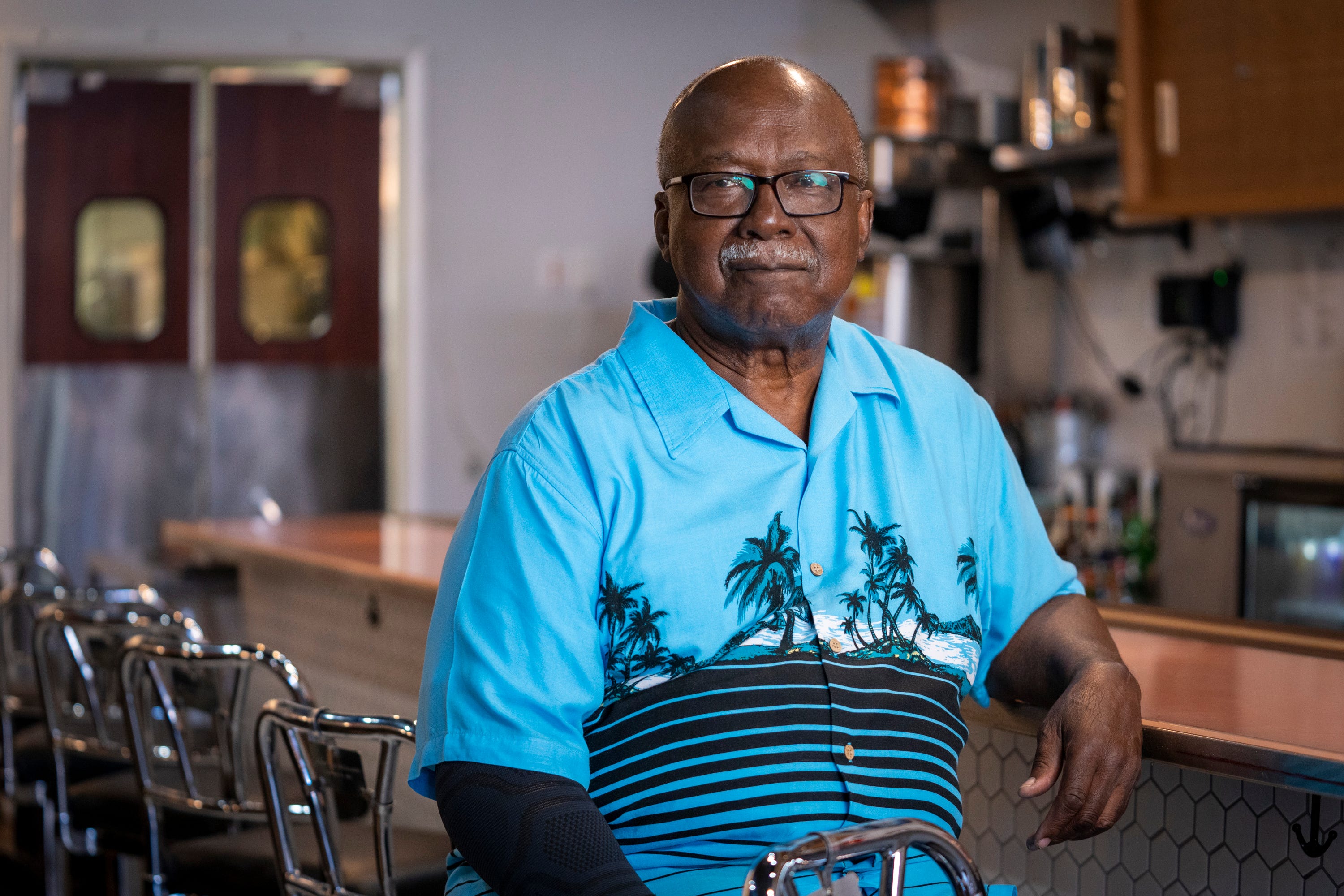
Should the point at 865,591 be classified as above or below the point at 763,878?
above

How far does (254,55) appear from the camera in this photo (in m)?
5.04

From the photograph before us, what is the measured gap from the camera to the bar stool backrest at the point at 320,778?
140cm

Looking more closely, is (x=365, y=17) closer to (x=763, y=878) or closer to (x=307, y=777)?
(x=307, y=777)

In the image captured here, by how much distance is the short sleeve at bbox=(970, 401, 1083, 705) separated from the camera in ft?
4.63

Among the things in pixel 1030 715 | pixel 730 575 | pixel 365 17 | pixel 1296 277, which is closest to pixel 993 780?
pixel 1030 715

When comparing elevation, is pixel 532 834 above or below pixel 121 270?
below

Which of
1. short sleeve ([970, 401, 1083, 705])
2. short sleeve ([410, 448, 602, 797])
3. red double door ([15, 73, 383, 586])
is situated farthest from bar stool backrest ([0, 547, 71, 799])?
red double door ([15, 73, 383, 586])

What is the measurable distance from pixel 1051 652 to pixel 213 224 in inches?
174

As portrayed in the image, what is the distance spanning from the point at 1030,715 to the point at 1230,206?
2.81 m

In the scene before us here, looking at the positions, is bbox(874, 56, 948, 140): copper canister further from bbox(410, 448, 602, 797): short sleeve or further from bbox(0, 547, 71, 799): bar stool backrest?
bbox(410, 448, 602, 797): short sleeve

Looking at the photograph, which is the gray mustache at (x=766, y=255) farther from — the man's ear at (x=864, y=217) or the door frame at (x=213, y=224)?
the door frame at (x=213, y=224)

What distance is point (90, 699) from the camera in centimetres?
221

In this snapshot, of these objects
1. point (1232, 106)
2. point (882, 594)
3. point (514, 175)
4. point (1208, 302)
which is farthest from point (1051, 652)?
point (514, 175)

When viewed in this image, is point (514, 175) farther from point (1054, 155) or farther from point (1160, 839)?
point (1160, 839)
